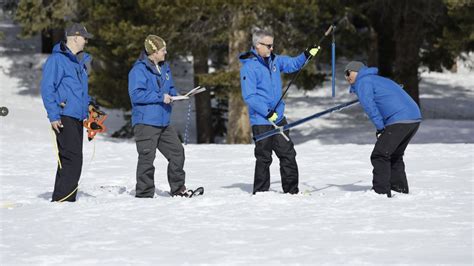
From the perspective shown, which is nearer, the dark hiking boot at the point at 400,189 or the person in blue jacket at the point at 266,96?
the person in blue jacket at the point at 266,96

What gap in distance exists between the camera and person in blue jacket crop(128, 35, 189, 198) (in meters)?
8.88

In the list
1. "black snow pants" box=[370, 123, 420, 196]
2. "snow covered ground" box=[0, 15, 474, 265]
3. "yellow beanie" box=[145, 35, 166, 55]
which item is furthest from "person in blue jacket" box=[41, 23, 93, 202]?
"black snow pants" box=[370, 123, 420, 196]

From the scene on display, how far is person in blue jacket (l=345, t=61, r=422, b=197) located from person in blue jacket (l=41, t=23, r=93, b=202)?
8.04 feet

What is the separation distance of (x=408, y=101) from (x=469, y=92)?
87.6 feet

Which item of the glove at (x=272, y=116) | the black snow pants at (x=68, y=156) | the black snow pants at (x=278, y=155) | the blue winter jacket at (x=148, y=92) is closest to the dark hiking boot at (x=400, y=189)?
the black snow pants at (x=278, y=155)

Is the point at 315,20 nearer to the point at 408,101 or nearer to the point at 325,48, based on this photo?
the point at 325,48

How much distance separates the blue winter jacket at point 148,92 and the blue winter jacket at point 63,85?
518 mm

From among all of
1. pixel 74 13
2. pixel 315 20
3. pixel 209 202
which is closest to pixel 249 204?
pixel 209 202

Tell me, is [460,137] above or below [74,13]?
below

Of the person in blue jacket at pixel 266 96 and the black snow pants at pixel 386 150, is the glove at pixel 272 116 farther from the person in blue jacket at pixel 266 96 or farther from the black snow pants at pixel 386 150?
the black snow pants at pixel 386 150

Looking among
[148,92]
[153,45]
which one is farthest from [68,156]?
[153,45]

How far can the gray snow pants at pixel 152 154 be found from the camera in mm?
9039

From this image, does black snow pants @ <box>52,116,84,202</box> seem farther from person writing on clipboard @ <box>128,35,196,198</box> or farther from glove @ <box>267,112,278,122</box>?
glove @ <box>267,112,278,122</box>

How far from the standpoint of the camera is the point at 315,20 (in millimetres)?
19812
